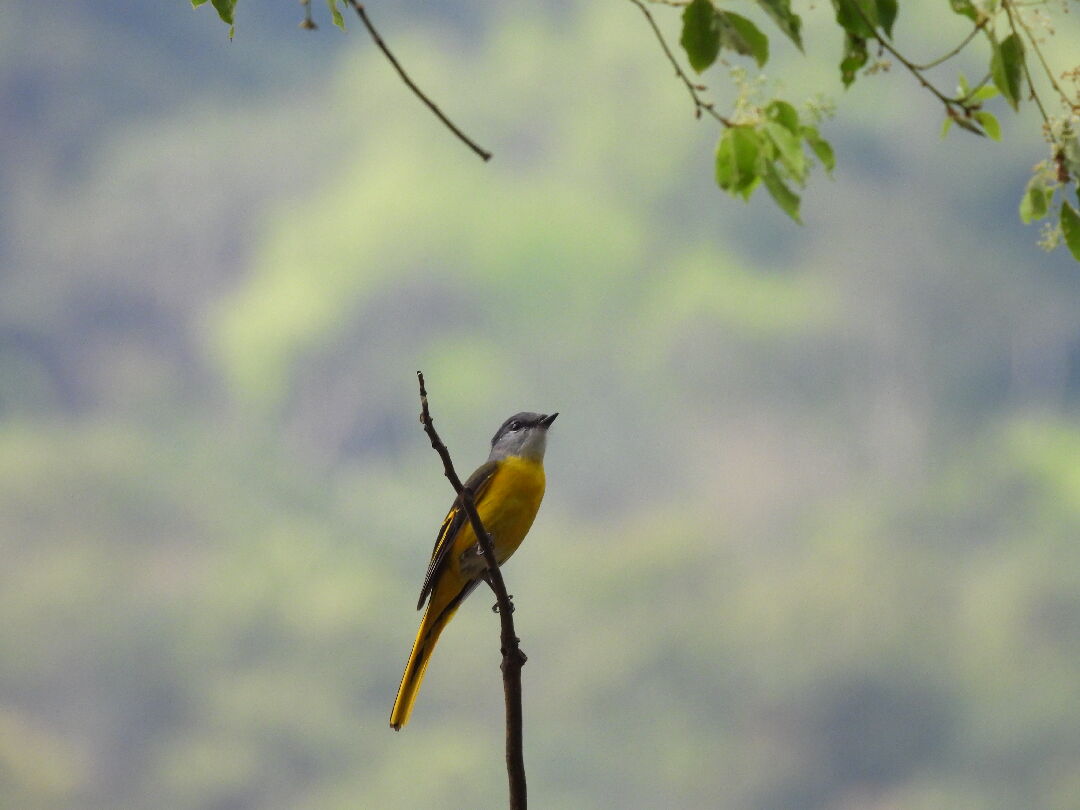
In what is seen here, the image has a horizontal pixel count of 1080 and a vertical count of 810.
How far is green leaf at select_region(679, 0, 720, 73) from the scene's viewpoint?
138 cm

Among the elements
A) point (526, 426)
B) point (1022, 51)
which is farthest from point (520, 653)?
point (526, 426)

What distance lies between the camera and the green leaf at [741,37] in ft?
4.48

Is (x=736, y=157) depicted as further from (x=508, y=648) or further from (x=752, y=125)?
(x=508, y=648)

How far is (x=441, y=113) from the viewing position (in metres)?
1.39

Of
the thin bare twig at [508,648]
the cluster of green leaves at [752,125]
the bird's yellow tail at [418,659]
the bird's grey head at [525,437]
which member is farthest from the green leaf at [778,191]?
the bird's grey head at [525,437]

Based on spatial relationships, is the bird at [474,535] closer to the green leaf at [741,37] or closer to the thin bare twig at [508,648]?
the thin bare twig at [508,648]

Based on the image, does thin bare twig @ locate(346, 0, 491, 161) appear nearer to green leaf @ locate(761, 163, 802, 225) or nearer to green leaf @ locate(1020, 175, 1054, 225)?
green leaf @ locate(761, 163, 802, 225)

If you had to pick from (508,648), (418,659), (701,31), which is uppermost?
(418,659)

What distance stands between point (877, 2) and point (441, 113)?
0.68 metres

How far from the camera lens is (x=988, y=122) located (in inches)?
67.8

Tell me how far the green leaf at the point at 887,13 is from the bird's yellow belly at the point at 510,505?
7.49ft

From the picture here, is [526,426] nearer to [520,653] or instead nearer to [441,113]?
[520,653]

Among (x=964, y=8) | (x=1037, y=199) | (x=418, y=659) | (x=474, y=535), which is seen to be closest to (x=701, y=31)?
(x=964, y=8)

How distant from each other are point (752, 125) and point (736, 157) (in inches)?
2.2
